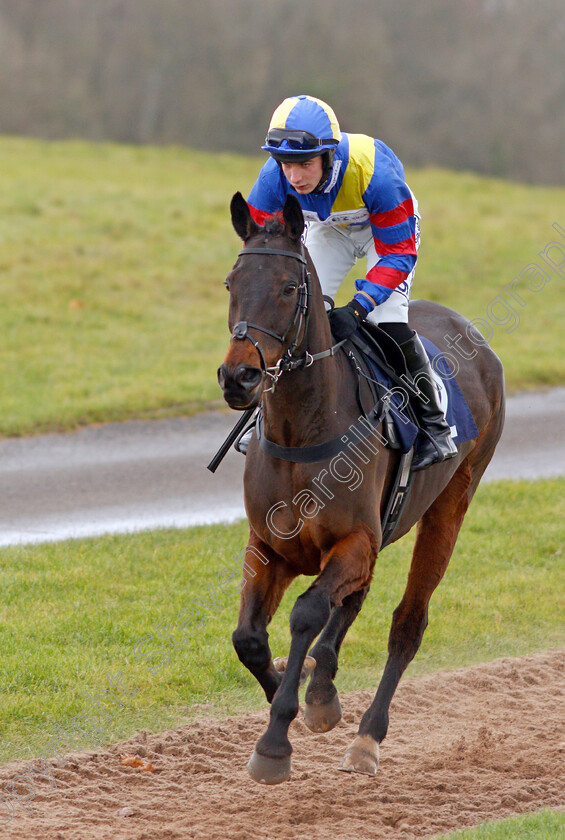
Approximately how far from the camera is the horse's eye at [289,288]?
4.13 m

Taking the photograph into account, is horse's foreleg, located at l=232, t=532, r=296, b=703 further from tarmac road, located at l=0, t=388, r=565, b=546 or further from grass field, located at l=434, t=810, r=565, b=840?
tarmac road, located at l=0, t=388, r=565, b=546

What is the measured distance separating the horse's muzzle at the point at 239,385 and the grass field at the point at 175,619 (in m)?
2.55

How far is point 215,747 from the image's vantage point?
5344mm

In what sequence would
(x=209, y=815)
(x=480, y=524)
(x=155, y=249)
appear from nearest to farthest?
(x=209, y=815) < (x=480, y=524) < (x=155, y=249)

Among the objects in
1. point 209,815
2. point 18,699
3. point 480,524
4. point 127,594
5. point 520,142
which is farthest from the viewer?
point 520,142

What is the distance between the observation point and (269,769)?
13.8ft

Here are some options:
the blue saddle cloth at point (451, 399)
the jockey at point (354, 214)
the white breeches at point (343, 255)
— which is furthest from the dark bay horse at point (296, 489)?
the blue saddle cloth at point (451, 399)

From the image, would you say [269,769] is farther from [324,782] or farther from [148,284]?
[148,284]

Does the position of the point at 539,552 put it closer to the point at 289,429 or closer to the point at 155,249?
the point at 289,429

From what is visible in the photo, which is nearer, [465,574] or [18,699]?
[18,699]

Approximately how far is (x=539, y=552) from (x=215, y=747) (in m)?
4.23

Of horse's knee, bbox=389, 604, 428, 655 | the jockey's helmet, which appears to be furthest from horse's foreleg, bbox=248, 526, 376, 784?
the jockey's helmet

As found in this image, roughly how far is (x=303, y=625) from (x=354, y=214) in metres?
2.04

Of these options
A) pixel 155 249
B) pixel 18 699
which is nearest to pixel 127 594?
pixel 18 699
